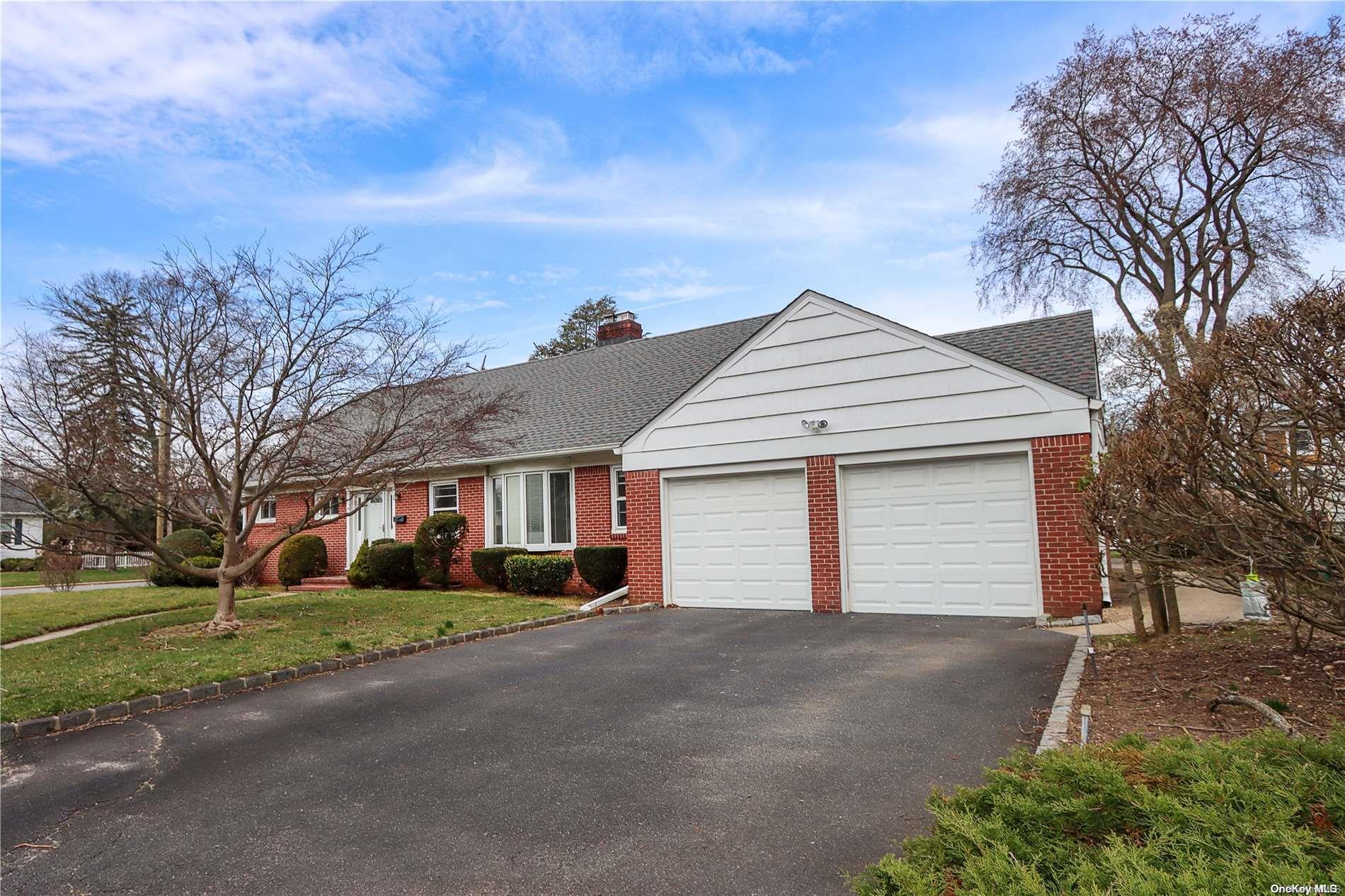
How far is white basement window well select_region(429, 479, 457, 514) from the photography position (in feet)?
61.1

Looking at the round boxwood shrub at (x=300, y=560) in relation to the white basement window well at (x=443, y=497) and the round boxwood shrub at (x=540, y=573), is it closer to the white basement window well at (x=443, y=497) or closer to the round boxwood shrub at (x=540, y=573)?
the white basement window well at (x=443, y=497)

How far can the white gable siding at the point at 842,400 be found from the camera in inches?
429

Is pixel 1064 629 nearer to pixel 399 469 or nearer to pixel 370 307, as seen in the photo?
pixel 399 469

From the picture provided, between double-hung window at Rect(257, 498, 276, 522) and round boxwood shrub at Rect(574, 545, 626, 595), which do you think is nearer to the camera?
round boxwood shrub at Rect(574, 545, 626, 595)

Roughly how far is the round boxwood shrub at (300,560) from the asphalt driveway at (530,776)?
1330 centimetres

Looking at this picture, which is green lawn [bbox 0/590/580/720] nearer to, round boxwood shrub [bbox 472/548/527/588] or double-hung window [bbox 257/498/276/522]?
round boxwood shrub [bbox 472/548/527/588]

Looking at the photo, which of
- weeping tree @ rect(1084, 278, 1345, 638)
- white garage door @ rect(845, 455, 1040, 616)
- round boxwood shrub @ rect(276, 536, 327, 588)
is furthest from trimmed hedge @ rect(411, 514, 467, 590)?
weeping tree @ rect(1084, 278, 1345, 638)

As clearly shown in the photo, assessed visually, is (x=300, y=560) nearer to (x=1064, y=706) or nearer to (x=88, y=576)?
(x=88, y=576)

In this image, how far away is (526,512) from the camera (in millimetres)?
17250

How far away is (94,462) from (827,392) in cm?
1001

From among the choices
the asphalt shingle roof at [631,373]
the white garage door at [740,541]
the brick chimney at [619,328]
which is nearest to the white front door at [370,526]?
the asphalt shingle roof at [631,373]

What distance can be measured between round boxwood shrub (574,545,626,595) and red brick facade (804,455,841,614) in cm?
427

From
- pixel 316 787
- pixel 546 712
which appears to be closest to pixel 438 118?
pixel 546 712

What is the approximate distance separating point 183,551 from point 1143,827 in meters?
24.0
